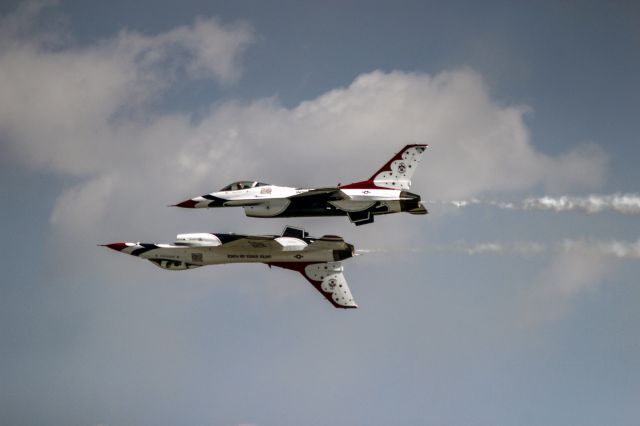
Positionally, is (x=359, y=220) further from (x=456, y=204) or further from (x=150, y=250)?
(x=150, y=250)

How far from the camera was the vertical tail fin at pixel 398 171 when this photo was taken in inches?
2463

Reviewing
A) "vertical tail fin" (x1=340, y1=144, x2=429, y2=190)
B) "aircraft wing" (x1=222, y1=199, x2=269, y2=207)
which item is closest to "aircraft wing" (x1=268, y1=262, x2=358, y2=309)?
"aircraft wing" (x1=222, y1=199, x2=269, y2=207)

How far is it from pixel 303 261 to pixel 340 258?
236cm

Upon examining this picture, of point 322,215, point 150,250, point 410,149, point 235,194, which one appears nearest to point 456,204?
point 410,149

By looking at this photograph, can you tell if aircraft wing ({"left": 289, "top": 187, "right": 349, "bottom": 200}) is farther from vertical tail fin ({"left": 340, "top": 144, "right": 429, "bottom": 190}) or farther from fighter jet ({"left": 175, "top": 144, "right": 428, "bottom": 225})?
vertical tail fin ({"left": 340, "top": 144, "right": 429, "bottom": 190})

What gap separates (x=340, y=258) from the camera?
63844mm

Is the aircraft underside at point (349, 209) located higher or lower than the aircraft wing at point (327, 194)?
lower

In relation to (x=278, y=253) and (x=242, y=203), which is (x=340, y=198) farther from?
(x=242, y=203)

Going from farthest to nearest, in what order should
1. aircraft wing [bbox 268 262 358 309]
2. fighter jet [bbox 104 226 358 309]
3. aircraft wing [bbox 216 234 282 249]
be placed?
aircraft wing [bbox 268 262 358 309] → fighter jet [bbox 104 226 358 309] → aircraft wing [bbox 216 234 282 249]

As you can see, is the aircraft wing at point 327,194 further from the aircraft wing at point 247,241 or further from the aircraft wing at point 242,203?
the aircraft wing at point 247,241

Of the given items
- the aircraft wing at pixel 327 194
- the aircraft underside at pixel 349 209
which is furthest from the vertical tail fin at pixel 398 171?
the aircraft underside at pixel 349 209

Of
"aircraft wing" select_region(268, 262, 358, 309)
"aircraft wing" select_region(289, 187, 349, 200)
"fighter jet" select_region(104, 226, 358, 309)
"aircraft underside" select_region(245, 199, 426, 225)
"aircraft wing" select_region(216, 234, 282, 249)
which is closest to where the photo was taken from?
"aircraft wing" select_region(289, 187, 349, 200)

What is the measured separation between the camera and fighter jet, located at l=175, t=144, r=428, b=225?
61562 millimetres

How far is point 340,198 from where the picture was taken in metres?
61.6
